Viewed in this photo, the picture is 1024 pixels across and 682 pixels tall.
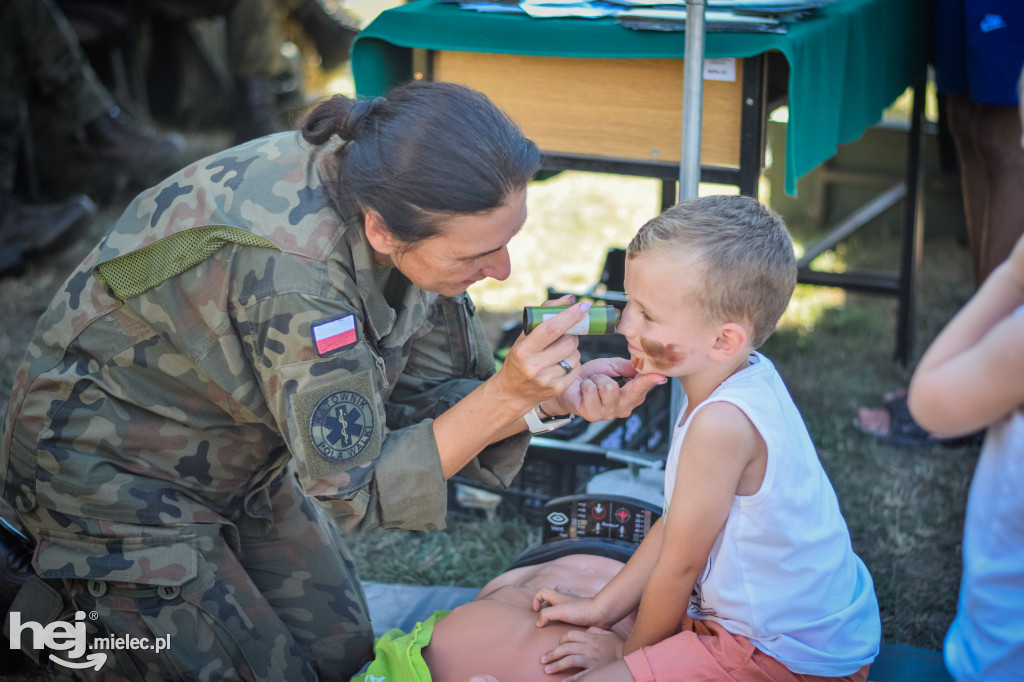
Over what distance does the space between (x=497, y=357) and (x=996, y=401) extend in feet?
Answer: 6.77

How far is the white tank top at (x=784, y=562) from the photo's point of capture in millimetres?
1523

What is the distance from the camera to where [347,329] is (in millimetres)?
1637

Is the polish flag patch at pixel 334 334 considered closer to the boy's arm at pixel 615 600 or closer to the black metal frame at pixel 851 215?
the boy's arm at pixel 615 600

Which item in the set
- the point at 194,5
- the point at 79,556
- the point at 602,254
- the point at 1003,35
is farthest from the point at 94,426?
the point at 194,5

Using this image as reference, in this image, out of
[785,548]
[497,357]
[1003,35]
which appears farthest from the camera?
[497,357]

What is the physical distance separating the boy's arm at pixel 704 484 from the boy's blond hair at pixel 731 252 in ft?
0.54

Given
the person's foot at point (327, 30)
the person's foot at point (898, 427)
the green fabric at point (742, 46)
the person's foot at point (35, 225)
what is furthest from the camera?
the person's foot at point (327, 30)

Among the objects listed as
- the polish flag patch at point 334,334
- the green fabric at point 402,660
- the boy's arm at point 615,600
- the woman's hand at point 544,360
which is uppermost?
the polish flag patch at point 334,334

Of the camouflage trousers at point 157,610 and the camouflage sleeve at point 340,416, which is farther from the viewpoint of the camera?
the camouflage trousers at point 157,610

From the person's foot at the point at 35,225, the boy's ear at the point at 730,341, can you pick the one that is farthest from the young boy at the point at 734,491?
the person's foot at the point at 35,225

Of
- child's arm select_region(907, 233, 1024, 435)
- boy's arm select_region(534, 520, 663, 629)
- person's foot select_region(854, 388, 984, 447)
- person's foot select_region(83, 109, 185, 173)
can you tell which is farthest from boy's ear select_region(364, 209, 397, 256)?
person's foot select_region(83, 109, 185, 173)

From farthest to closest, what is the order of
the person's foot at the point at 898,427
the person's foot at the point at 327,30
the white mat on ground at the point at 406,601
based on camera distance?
the person's foot at the point at 327,30 < the person's foot at the point at 898,427 < the white mat on ground at the point at 406,601

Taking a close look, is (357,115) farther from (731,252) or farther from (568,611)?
(568,611)

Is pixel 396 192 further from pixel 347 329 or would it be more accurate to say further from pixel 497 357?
pixel 497 357
